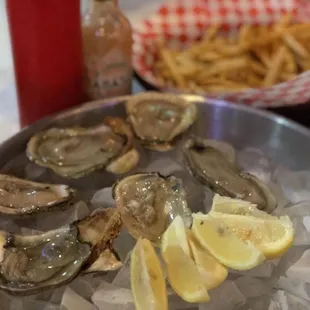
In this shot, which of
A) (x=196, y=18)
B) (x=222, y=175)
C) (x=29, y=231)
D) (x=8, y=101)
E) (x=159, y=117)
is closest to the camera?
(x=29, y=231)

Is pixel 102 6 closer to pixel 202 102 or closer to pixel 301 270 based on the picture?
pixel 202 102

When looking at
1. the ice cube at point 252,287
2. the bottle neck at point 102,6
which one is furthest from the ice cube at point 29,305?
the bottle neck at point 102,6

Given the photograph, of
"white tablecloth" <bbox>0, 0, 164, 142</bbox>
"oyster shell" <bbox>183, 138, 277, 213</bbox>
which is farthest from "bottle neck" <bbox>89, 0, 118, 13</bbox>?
"oyster shell" <bbox>183, 138, 277, 213</bbox>

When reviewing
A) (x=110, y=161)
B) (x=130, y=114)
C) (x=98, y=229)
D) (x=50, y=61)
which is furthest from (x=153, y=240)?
(x=50, y=61)

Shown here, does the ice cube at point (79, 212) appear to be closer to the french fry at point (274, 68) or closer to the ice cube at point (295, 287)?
the ice cube at point (295, 287)

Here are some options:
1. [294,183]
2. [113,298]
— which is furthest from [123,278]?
[294,183]

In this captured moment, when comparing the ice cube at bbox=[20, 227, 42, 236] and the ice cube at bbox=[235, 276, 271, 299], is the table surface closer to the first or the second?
the ice cube at bbox=[20, 227, 42, 236]
